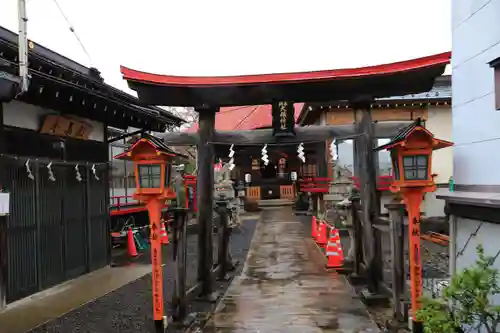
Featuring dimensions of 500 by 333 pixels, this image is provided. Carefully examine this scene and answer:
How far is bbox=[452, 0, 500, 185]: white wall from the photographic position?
4.98 metres

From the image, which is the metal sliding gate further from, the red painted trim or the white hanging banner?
the red painted trim

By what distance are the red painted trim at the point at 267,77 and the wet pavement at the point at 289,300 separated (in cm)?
443

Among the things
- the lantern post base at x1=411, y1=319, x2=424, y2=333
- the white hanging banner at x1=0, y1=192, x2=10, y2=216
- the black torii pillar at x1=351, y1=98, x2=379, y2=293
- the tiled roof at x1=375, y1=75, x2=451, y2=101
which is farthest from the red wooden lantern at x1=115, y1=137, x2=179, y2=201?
the tiled roof at x1=375, y1=75, x2=451, y2=101

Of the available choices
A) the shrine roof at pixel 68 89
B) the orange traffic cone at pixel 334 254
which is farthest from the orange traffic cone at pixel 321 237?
the shrine roof at pixel 68 89

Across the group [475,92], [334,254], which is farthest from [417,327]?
[334,254]

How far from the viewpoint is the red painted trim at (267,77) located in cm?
966

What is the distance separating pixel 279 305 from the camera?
9.30 meters

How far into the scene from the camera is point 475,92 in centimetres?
543

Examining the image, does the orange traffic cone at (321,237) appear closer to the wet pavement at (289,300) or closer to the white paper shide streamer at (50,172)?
the wet pavement at (289,300)

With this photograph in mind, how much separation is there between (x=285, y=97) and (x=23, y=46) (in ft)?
16.6

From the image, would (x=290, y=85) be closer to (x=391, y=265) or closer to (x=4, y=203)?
(x=391, y=265)

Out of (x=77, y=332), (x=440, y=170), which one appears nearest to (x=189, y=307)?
(x=77, y=332)

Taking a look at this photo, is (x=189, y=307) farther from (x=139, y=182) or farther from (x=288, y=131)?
(x=288, y=131)

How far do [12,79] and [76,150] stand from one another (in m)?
4.93
